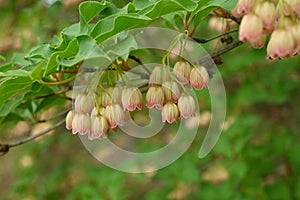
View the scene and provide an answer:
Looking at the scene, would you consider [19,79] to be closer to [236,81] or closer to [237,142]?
[237,142]

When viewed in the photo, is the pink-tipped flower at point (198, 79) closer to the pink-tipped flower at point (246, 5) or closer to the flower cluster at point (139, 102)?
the flower cluster at point (139, 102)

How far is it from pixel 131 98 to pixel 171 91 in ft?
0.37

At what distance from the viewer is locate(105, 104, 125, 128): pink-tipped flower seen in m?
1.57

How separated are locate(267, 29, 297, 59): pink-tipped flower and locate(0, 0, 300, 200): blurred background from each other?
Result: 1.43m

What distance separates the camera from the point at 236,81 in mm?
4176

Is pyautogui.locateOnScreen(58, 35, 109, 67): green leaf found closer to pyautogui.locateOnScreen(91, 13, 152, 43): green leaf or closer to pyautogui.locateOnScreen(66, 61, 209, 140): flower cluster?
pyautogui.locateOnScreen(91, 13, 152, 43): green leaf

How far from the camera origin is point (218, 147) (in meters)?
2.98

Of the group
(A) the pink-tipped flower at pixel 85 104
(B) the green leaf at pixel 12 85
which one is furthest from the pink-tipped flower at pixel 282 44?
(B) the green leaf at pixel 12 85

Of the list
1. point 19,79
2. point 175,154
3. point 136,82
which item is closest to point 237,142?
point 175,154

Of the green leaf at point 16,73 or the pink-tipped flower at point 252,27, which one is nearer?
the pink-tipped flower at point 252,27

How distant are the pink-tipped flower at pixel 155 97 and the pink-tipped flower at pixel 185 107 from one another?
2.1 inches

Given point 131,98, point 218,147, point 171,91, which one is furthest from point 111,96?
point 218,147

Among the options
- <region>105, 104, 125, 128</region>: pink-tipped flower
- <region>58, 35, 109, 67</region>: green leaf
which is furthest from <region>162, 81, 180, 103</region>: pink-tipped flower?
<region>58, 35, 109, 67</region>: green leaf

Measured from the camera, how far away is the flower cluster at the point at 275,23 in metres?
1.30
